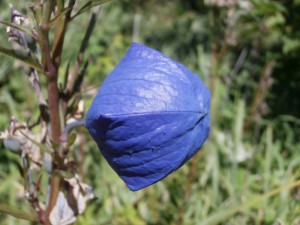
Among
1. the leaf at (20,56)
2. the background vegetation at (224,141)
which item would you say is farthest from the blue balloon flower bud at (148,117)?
the background vegetation at (224,141)

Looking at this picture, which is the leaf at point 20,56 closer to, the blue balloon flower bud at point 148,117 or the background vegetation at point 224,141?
the blue balloon flower bud at point 148,117

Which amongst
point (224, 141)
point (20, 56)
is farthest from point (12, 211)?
point (224, 141)

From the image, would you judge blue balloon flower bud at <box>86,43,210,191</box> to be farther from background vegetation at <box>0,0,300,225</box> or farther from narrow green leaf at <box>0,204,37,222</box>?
background vegetation at <box>0,0,300,225</box>

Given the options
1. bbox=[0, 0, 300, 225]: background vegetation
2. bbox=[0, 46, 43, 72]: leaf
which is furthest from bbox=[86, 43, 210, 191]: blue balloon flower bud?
bbox=[0, 0, 300, 225]: background vegetation

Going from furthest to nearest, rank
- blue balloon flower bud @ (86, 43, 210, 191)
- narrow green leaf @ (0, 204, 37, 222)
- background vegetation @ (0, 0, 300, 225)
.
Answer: background vegetation @ (0, 0, 300, 225) < narrow green leaf @ (0, 204, 37, 222) < blue balloon flower bud @ (86, 43, 210, 191)

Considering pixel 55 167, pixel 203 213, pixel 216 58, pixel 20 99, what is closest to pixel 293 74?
pixel 216 58

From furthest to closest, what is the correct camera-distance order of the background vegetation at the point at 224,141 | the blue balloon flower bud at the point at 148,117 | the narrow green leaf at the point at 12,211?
the background vegetation at the point at 224,141 → the narrow green leaf at the point at 12,211 → the blue balloon flower bud at the point at 148,117
